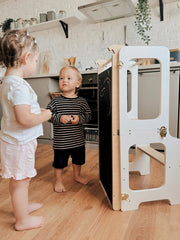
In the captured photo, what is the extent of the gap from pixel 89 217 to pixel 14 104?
24.7 inches

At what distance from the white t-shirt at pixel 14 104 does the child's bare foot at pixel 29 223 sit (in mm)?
362

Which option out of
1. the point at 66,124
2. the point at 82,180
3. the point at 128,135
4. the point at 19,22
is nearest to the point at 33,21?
the point at 19,22

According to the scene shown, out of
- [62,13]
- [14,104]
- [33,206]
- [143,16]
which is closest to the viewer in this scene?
[14,104]

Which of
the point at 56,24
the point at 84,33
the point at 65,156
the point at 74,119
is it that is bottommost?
the point at 65,156

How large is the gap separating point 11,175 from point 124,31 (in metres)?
2.27

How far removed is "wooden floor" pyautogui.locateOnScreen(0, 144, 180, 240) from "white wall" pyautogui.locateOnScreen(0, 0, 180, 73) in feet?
5.84

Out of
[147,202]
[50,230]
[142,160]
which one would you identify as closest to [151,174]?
[142,160]

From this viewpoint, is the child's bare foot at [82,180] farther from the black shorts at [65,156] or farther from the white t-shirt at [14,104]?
the white t-shirt at [14,104]

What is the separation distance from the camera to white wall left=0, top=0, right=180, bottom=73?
7.45 ft

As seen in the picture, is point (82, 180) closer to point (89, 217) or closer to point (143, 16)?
point (89, 217)

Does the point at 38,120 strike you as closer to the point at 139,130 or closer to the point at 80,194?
the point at 139,130

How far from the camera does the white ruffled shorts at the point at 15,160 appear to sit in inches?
31.3

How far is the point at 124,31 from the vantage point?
246 cm

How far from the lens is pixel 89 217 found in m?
0.93
